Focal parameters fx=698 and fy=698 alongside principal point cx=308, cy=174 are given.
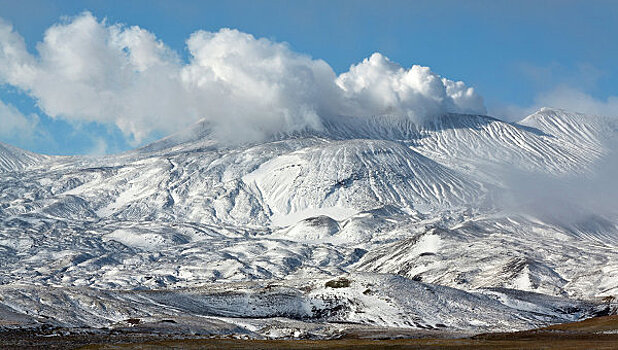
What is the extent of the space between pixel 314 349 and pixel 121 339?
40377 millimetres

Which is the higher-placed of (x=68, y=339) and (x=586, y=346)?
(x=68, y=339)

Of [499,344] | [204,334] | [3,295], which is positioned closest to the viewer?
[499,344]

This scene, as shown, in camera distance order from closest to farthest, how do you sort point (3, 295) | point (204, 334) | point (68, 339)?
point (68, 339), point (204, 334), point (3, 295)

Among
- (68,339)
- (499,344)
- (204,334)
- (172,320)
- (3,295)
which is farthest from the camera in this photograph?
(3,295)

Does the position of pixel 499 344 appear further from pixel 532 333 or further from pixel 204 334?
pixel 204 334

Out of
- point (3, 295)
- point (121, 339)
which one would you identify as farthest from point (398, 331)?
point (3, 295)

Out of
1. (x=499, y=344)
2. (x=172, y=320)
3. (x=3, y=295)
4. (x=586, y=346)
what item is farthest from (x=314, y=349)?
(x=3, y=295)

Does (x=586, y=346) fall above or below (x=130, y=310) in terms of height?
below

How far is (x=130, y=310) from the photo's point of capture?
184125 millimetres

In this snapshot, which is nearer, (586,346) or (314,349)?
(586,346)

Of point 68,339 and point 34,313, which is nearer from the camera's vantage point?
point 68,339

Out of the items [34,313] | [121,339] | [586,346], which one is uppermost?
[34,313]

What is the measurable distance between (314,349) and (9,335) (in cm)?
5770

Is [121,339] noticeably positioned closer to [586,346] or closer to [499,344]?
[499,344]
